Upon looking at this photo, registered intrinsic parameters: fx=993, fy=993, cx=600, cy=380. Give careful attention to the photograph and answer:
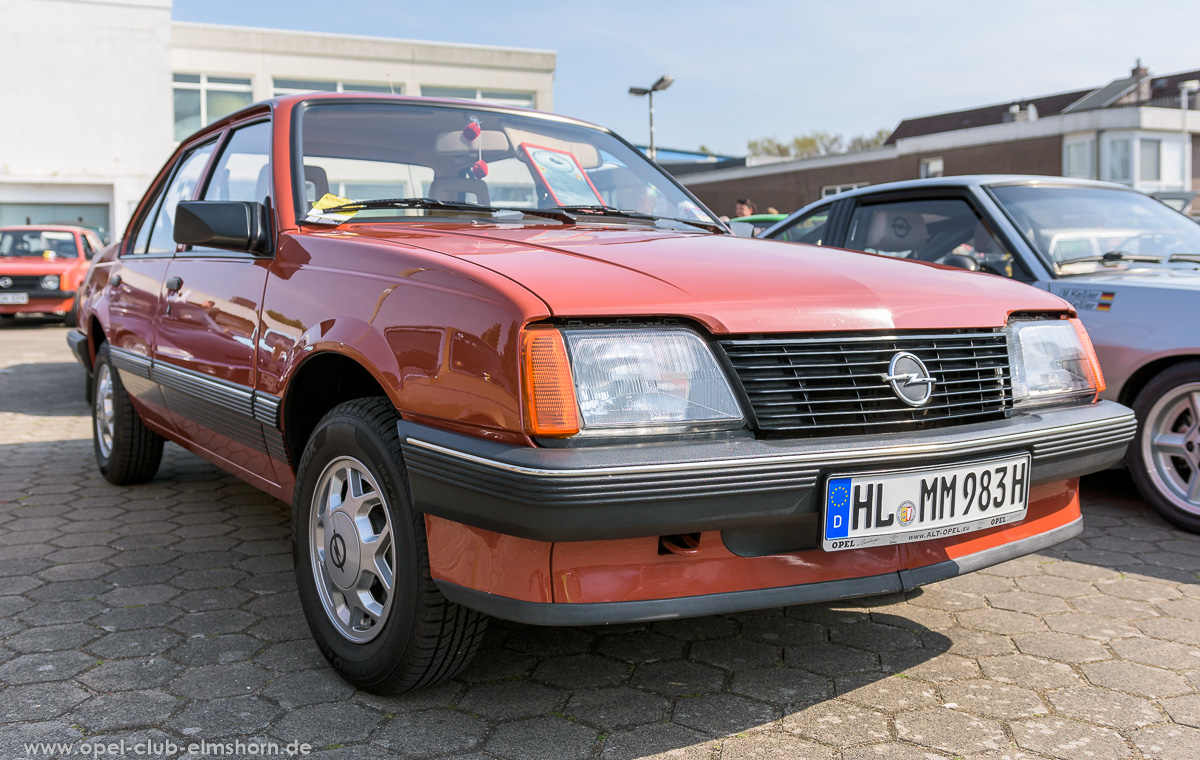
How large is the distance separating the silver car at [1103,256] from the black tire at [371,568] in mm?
2593

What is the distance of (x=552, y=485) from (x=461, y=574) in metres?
0.35

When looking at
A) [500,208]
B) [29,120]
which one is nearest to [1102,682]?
[500,208]

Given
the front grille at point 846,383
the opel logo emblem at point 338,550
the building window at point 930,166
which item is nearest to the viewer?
the front grille at point 846,383

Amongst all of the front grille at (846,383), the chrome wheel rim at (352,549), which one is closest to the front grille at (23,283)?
the chrome wheel rim at (352,549)

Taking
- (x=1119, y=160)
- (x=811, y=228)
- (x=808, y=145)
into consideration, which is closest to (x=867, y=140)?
(x=808, y=145)

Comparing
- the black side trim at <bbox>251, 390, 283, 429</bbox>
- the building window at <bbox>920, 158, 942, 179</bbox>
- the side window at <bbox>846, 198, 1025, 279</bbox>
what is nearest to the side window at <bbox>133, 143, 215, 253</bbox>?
the black side trim at <bbox>251, 390, 283, 429</bbox>

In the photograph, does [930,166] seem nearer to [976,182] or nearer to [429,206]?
[976,182]

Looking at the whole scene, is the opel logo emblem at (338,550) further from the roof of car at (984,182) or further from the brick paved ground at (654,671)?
the roof of car at (984,182)

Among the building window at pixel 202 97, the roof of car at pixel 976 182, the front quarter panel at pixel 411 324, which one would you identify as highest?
the building window at pixel 202 97

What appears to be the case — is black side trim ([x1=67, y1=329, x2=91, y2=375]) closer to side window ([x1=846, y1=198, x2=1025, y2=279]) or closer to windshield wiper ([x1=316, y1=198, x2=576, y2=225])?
windshield wiper ([x1=316, y1=198, x2=576, y2=225])

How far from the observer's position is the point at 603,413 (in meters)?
1.97

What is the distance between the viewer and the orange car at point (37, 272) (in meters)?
15.3

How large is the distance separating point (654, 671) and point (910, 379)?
100 centimetres

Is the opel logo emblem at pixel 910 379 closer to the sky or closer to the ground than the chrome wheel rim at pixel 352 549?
closer to the sky
